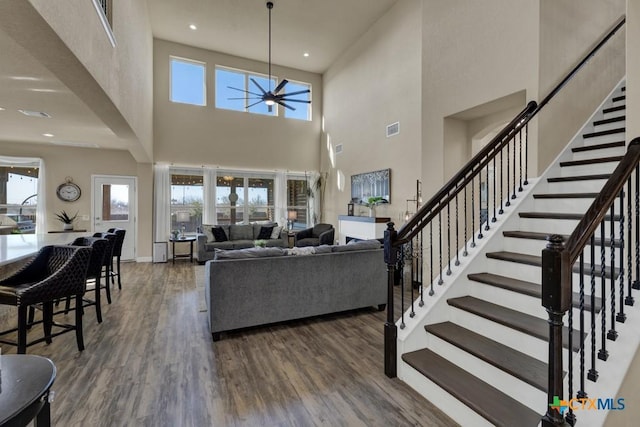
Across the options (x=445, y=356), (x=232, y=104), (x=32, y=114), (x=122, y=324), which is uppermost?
(x=232, y=104)

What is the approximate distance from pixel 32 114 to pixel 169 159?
341 cm

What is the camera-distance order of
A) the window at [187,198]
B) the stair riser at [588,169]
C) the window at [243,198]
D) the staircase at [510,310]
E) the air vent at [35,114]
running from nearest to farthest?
1. the staircase at [510,310]
2. the stair riser at [588,169]
3. the air vent at [35,114]
4. the window at [187,198]
5. the window at [243,198]

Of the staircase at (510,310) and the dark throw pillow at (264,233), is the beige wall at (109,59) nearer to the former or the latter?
the dark throw pillow at (264,233)

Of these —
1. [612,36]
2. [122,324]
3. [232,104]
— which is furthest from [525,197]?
[232,104]

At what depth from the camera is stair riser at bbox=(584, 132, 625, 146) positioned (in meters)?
3.04

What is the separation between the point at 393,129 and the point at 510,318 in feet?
16.1

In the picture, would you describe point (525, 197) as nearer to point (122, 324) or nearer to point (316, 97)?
point (122, 324)

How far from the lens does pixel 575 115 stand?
11.4 feet

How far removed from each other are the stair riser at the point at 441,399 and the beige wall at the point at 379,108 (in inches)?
157

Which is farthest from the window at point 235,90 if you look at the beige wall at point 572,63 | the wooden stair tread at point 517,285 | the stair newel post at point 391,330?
the wooden stair tread at point 517,285

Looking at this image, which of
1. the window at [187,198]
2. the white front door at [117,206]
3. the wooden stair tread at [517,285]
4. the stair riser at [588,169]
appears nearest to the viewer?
the wooden stair tread at [517,285]

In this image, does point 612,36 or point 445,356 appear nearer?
point 445,356

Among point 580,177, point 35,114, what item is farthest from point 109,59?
point 580,177

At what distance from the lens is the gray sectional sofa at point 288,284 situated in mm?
3240
